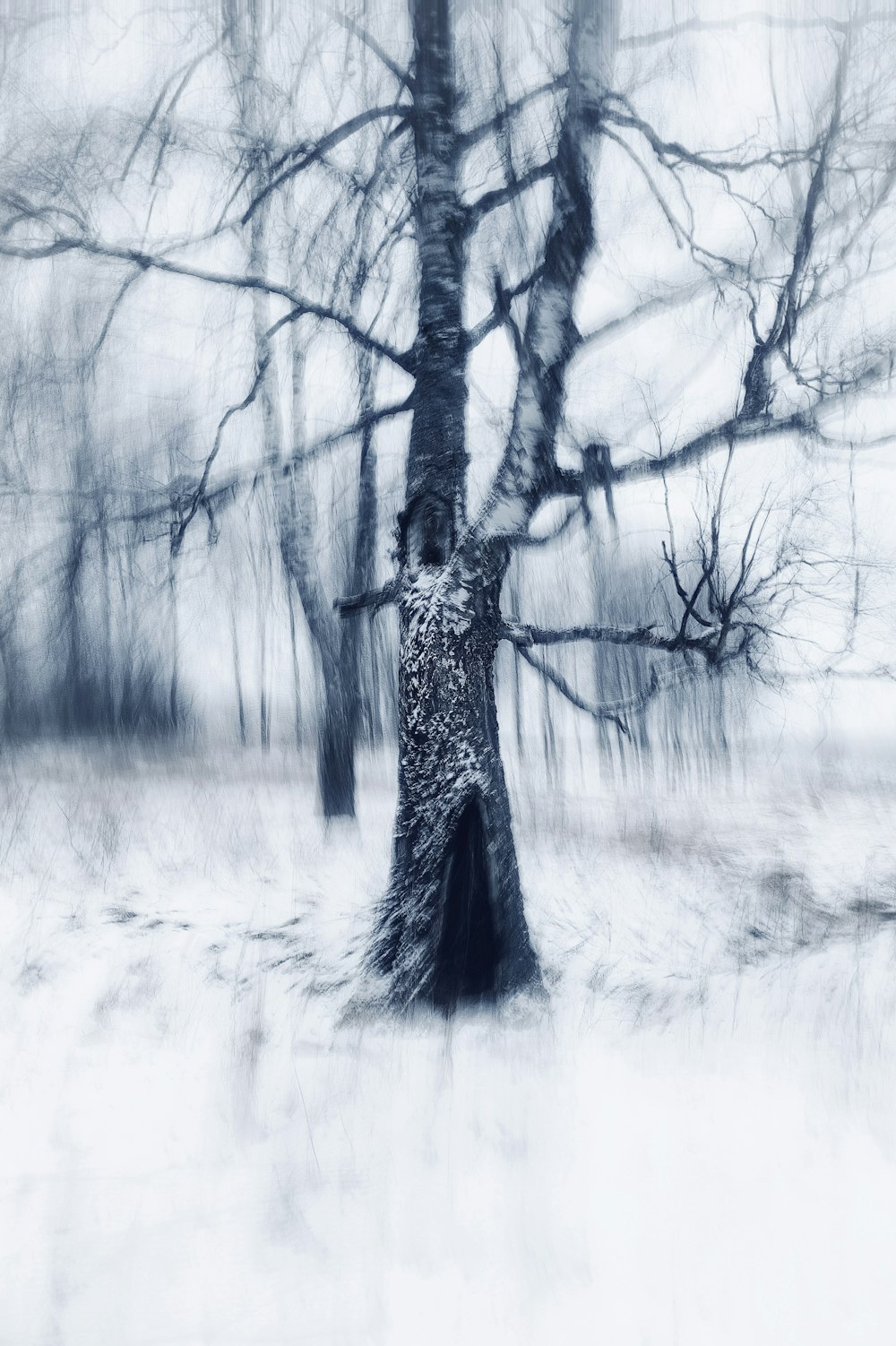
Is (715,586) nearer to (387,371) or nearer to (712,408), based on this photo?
(712,408)

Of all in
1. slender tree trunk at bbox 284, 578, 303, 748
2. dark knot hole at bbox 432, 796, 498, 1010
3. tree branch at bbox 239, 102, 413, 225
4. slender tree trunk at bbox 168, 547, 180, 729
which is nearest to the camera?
dark knot hole at bbox 432, 796, 498, 1010

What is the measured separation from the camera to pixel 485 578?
3268 mm

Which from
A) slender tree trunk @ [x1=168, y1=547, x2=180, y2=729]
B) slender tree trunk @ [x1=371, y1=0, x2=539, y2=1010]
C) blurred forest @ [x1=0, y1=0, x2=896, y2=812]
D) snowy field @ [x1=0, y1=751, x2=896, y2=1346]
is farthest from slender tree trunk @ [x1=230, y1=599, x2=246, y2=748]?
slender tree trunk @ [x1=371, y1=0, x2=539, y2=1010]

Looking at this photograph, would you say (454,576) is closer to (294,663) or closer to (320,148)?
(294,663)

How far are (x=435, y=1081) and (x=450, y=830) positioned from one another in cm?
89

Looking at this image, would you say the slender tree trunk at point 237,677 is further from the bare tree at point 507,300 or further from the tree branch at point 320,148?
the tree branch at point 320,148

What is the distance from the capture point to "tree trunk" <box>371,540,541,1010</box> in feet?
10.3

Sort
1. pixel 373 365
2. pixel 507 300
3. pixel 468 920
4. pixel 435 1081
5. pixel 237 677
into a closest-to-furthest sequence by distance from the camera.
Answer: pixel 435 1081 < pixel 468 920 < pixel 507 300 < pixel 373 365 < pixel 237 677

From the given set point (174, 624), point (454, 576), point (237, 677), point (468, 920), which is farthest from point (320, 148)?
point (468, 920)

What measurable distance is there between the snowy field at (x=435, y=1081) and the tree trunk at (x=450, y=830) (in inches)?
6.5

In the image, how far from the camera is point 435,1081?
2.72 meters

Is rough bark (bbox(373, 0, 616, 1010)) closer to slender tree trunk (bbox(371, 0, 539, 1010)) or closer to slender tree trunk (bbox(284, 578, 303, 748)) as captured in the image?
slender tree trunk (bbox(371, 0, 539, 1010))

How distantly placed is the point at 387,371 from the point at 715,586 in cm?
187

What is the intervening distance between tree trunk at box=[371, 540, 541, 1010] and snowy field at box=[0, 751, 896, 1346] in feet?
0.54
